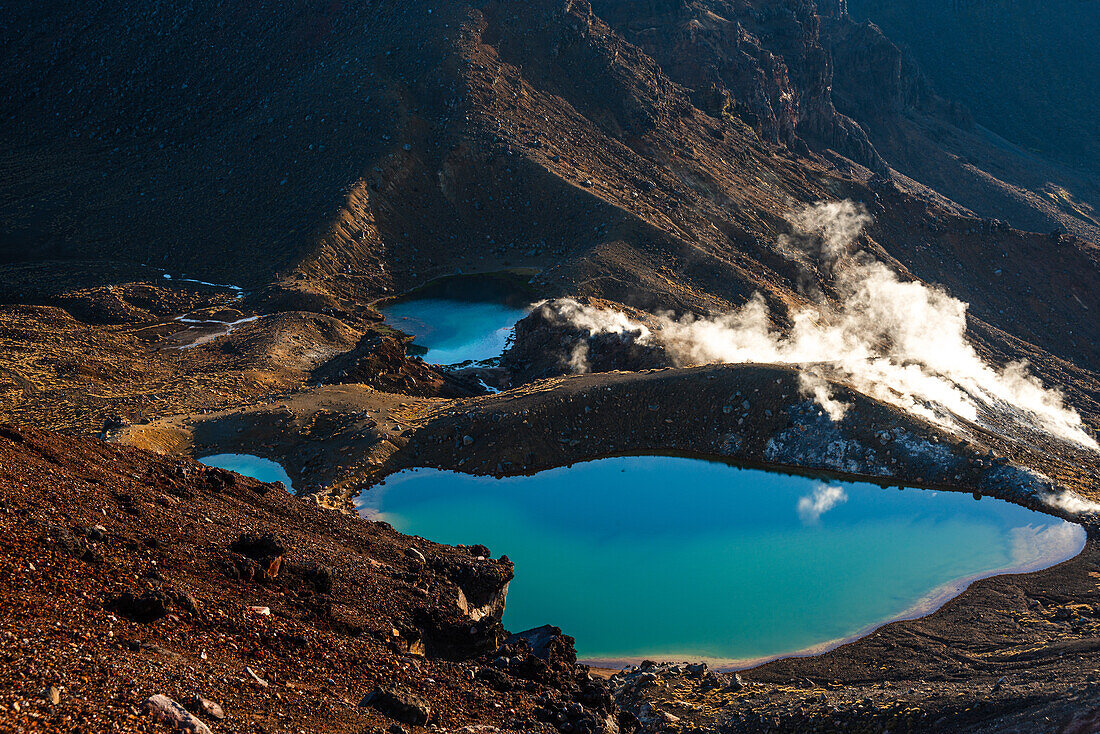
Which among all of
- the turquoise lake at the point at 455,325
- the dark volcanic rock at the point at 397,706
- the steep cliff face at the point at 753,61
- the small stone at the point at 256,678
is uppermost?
the steep cliff face at the point at 753,61

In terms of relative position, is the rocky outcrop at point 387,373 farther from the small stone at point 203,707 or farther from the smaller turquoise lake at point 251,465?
the small stone at point 203,707

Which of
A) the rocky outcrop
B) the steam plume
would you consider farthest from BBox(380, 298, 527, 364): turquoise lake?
the steam plume

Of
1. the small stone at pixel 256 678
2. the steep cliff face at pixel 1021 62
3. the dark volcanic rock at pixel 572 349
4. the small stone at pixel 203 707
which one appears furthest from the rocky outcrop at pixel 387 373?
→ the steep cliff face at pixel 1021 62

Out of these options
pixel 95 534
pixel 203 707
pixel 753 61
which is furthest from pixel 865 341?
pixel 203 707

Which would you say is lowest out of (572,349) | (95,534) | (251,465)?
(95,534)

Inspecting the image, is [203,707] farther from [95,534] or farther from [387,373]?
[387,373]

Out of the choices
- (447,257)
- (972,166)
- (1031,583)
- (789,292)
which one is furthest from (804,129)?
(1031,583)
